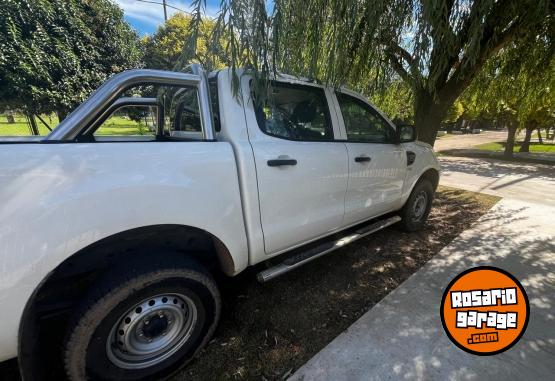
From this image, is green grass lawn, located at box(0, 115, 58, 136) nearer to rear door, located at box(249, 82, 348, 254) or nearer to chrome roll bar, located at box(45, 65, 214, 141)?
chrome roll bar, located at box(45, 65, 214, 141)

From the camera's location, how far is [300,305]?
8.23ft

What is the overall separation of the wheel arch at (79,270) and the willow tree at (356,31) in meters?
1.27

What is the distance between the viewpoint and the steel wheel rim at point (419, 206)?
4.09 meters

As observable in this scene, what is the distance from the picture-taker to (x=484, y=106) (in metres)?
6.43

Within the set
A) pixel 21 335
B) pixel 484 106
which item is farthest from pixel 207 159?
pixel 484 106

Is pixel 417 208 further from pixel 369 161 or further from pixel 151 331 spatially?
pixel 151 331

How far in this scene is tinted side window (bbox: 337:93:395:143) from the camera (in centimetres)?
279

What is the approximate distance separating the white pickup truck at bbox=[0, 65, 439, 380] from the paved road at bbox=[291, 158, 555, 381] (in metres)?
0.76

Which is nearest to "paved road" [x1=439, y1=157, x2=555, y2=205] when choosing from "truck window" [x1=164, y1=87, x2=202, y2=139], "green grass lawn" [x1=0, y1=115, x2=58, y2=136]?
"truck window" [x1=164, y1=87, x2=202, y2=139]

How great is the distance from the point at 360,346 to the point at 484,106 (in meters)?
6.87

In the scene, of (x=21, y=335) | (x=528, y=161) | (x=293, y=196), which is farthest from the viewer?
(x=528, y=161)

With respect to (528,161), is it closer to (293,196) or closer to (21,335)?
(293,196)

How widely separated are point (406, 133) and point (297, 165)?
192cm

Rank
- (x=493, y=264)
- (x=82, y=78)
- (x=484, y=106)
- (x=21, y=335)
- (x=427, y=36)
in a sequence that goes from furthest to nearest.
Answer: (x=82, y=78) < (x=484, y=106) < (x=493, y=264) < (x=427, y=36) < (x=21, y=335)
